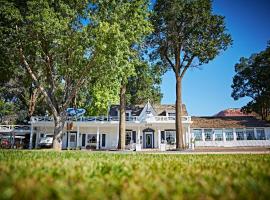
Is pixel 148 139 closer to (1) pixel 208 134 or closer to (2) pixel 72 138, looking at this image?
(1) pixel 208 134

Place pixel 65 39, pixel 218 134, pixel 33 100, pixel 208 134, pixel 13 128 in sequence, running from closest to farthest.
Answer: pixel 65 39 → pixel 13 128 → pixel 218 134 → pixel 208 134 → pixel 33 100

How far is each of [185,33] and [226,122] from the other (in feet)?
71.2

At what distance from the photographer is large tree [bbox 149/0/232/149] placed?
1122 inches

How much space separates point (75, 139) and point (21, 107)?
65.6ft

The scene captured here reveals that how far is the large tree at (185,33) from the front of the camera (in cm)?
2850

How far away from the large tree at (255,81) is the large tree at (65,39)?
34.4m

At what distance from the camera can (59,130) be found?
23.0m

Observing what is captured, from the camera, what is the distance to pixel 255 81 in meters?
47.8

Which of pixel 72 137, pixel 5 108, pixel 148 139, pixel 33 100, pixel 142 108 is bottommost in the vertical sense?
pixel 148 139

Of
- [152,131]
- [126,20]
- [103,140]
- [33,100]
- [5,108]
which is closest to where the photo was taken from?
[126,20]

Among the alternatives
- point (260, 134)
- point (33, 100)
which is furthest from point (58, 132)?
point (260, 134)

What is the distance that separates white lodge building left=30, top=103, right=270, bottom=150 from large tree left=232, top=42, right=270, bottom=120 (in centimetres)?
387

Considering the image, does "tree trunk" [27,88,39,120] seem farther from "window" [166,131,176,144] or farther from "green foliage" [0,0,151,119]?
"window" [166,131,176,144]

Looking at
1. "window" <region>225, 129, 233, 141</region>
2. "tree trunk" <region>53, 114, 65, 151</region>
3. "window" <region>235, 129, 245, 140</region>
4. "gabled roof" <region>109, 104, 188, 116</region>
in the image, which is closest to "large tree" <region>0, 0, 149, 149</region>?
"tree trunk" <region>53, 114, 65, 151</region>
